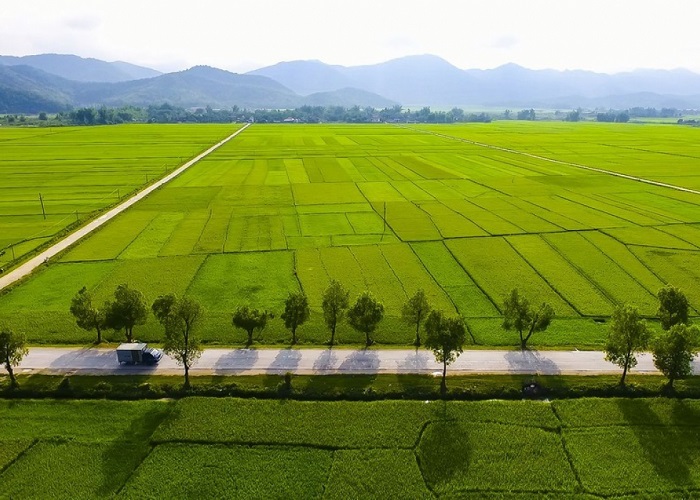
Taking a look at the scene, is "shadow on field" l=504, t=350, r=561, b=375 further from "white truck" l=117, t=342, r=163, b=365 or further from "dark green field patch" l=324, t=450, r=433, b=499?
"white truck" l=117, t=342, r=163, b=365

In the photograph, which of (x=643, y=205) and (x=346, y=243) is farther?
(x=643, y=205)

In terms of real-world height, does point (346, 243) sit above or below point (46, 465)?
above

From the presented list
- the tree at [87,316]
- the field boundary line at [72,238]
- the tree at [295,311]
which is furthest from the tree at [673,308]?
the field boundary line at [72,238]

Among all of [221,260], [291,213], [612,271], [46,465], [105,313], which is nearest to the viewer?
[46,465]

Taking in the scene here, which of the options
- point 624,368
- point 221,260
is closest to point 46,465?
point 221,260

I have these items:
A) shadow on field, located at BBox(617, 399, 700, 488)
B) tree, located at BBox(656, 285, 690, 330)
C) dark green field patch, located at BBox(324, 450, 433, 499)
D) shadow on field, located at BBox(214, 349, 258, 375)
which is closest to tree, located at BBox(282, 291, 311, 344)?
shadow on field, located at BBox(214, 349, 258, 375)

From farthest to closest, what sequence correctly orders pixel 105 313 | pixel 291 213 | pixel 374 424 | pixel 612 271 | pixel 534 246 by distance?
pixel 291 213 → pixel 534 246 → pixel 612 271 → pixel 105 313 → pixel 374 424

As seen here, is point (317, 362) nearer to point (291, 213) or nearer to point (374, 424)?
point (374, 424)
